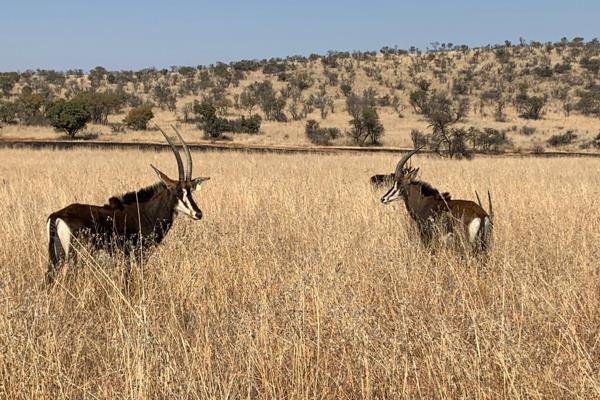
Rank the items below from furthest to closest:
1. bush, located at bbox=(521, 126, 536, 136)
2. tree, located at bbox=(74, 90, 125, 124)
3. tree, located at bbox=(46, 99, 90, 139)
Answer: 1. tree, located at bbox=(74, 90, 125, 124)
2. bush, located at bbox=(521, 126, 536, 136)
3. tree, located at bbox=(46, 99, 90, 139)

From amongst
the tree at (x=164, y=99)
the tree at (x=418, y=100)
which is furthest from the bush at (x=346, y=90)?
the tree at (x=164, y=99)

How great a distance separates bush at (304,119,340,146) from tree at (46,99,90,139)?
16.5 metres

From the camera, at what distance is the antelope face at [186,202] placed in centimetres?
591

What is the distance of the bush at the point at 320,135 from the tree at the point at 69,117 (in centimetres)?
1649

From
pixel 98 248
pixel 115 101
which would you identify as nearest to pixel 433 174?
pixel 98 248

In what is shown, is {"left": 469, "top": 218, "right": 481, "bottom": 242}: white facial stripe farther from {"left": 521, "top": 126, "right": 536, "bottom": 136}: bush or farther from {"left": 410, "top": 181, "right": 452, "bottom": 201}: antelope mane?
{"left": 521, "top": 126, "right": 536, "bottom": 136}: bush

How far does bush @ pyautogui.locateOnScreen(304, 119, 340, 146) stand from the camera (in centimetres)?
4112

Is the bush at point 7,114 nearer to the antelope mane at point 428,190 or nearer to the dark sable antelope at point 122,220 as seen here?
the dark sable antelope at point 122,220

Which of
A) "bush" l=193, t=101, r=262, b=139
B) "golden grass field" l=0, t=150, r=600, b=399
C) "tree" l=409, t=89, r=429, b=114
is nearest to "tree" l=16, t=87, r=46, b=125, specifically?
"bush" l=193, t=101, r=262, b=139

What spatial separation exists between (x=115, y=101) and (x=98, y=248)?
52795mm

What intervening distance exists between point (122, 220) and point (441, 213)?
360 cm

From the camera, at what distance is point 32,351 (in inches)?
113

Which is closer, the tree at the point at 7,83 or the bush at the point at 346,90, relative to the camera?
the bush at the point at 346,90

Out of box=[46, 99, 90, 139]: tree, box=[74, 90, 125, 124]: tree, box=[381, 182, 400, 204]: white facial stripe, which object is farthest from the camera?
box=[74, 90, 125, 124]: tree
